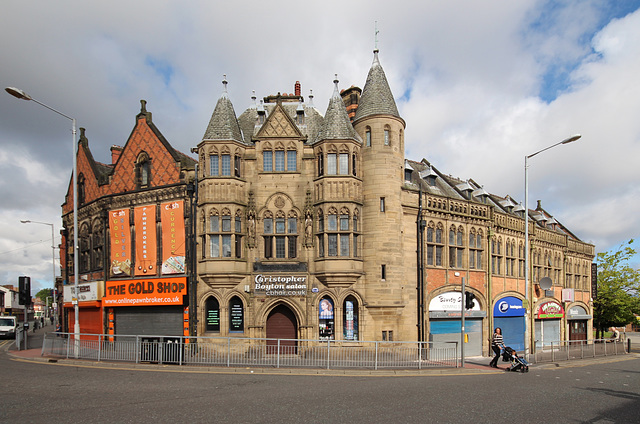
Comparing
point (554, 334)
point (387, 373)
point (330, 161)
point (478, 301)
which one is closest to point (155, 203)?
point (330, 161)

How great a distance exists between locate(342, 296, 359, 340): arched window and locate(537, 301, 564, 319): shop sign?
61.7ft

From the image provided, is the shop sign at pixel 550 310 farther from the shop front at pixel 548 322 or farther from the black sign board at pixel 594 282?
the black sign board at pixel 594 282

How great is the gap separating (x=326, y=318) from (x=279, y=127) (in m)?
10.6

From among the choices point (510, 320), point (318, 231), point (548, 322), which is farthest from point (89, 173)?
point (548, 322)

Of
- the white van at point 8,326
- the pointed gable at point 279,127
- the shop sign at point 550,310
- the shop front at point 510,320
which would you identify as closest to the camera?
the pointed gable at point 279,127

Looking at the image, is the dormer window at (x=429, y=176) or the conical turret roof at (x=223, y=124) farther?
the dormer window at (x=429, y=176)

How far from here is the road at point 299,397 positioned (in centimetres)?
1085

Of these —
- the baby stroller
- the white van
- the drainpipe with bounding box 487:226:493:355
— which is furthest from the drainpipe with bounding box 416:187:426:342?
the white van

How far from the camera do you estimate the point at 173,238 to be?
2656cm

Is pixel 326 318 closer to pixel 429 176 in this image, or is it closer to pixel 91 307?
pixel 429 176

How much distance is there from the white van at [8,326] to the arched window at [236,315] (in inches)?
1001

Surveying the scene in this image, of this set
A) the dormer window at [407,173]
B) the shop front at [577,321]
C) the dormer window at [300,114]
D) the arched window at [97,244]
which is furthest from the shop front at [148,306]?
the shop front at [577,321]

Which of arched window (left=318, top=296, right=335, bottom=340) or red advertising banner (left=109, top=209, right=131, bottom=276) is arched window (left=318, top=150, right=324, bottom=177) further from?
red advertising banner (left=109, top=209, right=131, bottom=276)

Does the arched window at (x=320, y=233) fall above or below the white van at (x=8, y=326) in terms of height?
above
